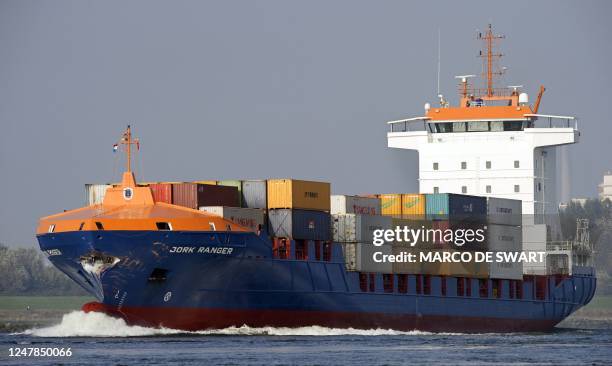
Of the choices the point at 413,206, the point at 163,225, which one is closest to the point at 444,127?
the point at 413,206

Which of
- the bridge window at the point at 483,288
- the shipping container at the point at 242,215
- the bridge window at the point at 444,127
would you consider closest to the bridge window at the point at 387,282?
the bridge window at the point at 483,288

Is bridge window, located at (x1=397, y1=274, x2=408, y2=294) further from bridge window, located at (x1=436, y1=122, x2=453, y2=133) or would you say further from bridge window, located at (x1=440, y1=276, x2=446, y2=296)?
bridge window, located at (x1=436, y1=122, x2=453, y2=133)

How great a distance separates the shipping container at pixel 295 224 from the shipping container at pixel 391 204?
262 inches

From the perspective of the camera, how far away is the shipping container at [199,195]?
63625 mm

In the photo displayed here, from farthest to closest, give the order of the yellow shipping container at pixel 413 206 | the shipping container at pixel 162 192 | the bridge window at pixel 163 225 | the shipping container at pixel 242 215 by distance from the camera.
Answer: the yellow shipping container at pixel 413 206 < the shipping container at pixel 162 192 < the shipping container at pixel 242 215 < the bridge window at pixel 163 225

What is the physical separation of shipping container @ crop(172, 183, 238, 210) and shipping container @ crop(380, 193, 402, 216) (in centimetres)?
1023

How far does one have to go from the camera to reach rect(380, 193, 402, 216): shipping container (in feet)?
237

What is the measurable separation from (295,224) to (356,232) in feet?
13.5

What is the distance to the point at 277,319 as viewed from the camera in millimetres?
65062

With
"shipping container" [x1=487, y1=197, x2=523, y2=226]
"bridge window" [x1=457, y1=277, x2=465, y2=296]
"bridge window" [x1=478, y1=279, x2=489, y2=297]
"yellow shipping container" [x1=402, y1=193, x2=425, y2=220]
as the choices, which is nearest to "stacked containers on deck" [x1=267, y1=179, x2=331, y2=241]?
→ "yellow shipping container" [x1=402, y1=193, x2=425, y2=220]

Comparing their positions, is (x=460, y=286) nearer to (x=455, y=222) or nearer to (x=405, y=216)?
(x=455, y=222)

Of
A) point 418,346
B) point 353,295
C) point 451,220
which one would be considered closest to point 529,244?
point 451,220

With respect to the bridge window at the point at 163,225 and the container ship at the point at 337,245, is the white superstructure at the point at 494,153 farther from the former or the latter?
the bridge window at the point at 163,225

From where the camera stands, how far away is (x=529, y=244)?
7888 centimetres
